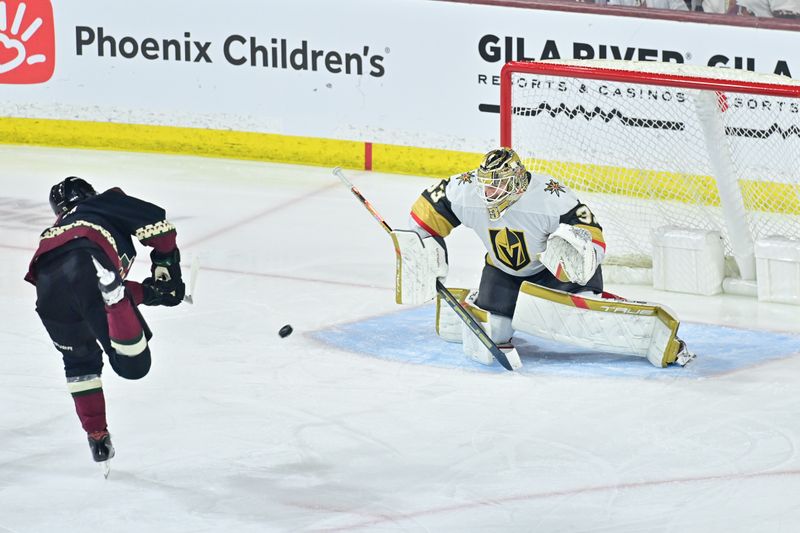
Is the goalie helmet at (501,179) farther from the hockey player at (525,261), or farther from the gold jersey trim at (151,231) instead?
the gold jersey trim at (151,231)

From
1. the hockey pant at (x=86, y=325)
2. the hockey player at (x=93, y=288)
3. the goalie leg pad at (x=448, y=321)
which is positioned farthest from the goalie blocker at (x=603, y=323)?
the hockey pant at (x=86, y=325)

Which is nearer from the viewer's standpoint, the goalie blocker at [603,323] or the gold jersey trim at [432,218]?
the goalie blocker at [603,323]

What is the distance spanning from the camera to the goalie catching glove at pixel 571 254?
4.95 metres

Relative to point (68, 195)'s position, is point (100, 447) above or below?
below

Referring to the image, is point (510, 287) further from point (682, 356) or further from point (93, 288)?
point (93, 288)

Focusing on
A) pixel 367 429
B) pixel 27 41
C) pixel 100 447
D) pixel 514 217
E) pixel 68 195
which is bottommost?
pixel 367 429

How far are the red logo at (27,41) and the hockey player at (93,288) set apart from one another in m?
4.21

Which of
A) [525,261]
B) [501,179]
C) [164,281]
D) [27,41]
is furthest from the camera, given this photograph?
[27,41]

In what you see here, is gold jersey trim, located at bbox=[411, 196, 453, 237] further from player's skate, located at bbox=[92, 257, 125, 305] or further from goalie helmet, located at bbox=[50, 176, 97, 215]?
player's skate, located at bbox=[92, 257, 125, 305]

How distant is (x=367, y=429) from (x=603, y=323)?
0.91 metres

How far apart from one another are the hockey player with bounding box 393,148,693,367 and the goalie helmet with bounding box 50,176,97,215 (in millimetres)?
1231

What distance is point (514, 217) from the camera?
16.8 feet

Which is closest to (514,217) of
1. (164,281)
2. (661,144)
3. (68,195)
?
(164,281)

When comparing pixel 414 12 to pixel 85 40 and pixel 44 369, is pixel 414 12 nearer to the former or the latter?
pixel 85 40
